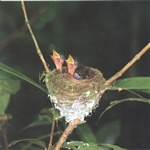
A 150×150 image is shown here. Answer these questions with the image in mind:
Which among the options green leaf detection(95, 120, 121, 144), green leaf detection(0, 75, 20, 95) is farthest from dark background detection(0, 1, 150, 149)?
green leaf detection(0, 75, 20, 95)

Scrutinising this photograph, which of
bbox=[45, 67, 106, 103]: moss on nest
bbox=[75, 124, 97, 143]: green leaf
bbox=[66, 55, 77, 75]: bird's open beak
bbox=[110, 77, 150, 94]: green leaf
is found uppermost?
bbox=[66, 55, 77, 75]: bird's open beak

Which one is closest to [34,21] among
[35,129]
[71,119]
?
[35,129]

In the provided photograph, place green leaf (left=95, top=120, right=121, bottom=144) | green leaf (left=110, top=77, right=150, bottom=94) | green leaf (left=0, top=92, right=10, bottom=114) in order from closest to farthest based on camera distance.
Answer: green leaf (left=110, top=77, right=150, bottom=94), green leaf (left=0, top=92, right=10, bottom=114), green leaf (left=95, top=120, right=121, bottom=144)

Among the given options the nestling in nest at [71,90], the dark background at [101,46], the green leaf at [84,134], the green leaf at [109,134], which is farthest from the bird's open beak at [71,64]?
the dark background at [101,46]

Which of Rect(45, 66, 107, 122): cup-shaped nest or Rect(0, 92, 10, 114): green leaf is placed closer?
A: Rect(45, 66, 107, 122): cup-shaped nest

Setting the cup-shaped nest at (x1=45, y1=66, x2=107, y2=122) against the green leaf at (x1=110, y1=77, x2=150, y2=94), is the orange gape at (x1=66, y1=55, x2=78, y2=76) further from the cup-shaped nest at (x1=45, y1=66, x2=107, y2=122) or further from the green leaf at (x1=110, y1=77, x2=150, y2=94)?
the green leaf at (x1=110, y1=77, x2=150, y2=94)

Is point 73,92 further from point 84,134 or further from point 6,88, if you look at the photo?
point 6,88

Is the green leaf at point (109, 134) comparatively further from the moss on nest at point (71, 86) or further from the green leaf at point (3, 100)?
the green leaf at point (3, 100)
